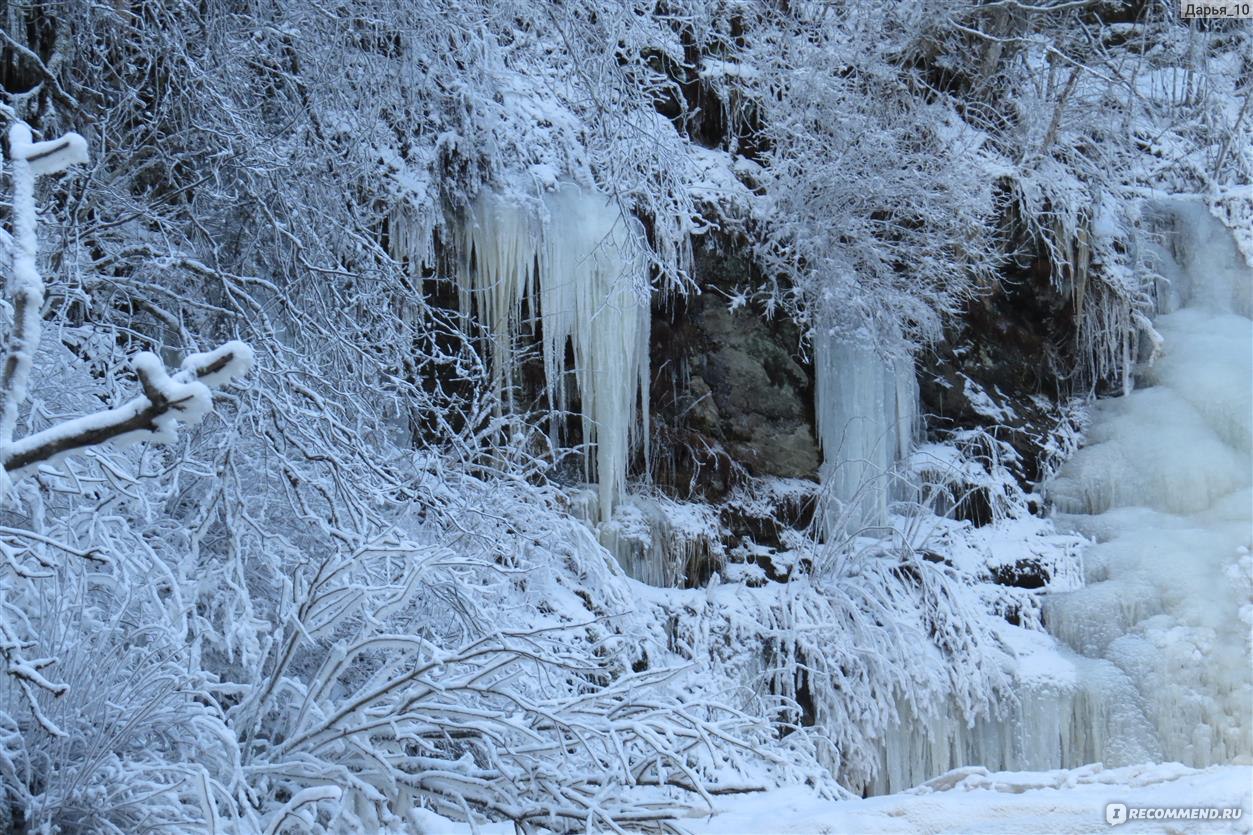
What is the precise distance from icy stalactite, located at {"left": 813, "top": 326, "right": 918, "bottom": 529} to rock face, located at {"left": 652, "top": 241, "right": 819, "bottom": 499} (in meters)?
0.18

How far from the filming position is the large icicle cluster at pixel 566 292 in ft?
20.1

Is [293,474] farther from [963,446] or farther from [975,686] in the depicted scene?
[963,446]

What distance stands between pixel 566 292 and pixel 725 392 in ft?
4.90

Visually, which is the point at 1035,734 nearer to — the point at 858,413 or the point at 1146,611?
the point at 1146,611

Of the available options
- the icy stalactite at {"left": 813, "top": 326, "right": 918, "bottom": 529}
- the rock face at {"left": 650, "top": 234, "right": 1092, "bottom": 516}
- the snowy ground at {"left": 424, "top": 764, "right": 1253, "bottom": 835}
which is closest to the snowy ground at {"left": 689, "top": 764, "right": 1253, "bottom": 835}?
the snowy ground at {"left": 424, "top": 764, "right": 1253, "bottom": 835}

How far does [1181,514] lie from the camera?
7211mm

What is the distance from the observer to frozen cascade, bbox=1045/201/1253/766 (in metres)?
6.22

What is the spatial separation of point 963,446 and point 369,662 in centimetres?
521

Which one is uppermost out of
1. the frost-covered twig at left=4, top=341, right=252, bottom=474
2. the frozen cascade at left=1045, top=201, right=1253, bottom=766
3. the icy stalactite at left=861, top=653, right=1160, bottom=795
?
the frost-covered twig at left=4, top=341, right=252, bottom=474

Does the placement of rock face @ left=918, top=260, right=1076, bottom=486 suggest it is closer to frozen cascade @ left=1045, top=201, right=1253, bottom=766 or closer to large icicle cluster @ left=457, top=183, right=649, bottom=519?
frozen cascade @ left=1045, top=201, right=1253, bottom=766

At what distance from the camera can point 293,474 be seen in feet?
10.4

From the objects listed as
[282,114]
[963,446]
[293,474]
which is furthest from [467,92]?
[963,446]

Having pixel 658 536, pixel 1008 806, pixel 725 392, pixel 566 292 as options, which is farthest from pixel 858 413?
pixel 1008 806

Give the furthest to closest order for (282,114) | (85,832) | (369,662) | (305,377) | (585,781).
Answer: (282,114)
(305,377)
(369,662)
(585,781)
(85,832)
